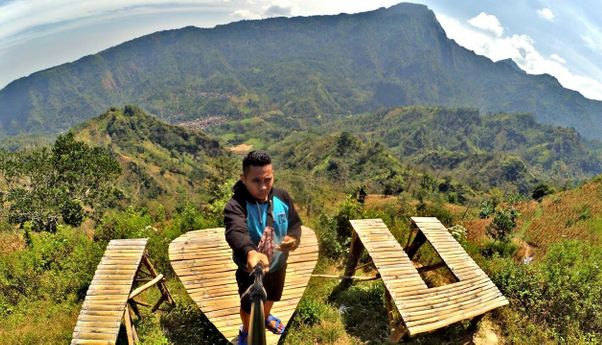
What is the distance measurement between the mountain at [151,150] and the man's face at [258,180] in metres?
82.9

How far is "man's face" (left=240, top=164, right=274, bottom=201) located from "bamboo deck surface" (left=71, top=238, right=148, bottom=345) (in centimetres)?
270

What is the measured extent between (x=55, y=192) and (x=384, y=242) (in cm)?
3384

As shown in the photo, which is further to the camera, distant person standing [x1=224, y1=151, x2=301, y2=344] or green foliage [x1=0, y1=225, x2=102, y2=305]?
green foliage [x1=0, y1=225, x2=102, y2=305]

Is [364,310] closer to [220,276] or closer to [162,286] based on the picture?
[220,276]

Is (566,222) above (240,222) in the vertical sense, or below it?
below

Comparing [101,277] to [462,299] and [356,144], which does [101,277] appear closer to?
[462,299]

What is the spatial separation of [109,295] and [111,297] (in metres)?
0.06

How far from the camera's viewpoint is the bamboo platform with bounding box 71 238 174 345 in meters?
3.98

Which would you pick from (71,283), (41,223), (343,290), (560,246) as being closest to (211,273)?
(343,290)

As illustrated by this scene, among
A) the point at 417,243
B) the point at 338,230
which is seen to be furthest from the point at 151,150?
the point at 417,243

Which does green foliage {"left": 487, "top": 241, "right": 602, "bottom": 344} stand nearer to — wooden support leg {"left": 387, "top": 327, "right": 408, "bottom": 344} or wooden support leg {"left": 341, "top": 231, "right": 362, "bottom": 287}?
wooden support leg {"left": 341, "top": 231, "right": 362, "bottom": 287}

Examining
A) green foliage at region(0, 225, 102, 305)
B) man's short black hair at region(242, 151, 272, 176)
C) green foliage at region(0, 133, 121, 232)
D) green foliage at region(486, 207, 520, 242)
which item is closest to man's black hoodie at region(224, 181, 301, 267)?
man's short black hair at region(242, 151, 272, 176)

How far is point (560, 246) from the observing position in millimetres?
6699

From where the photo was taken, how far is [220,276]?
531 centimetres
